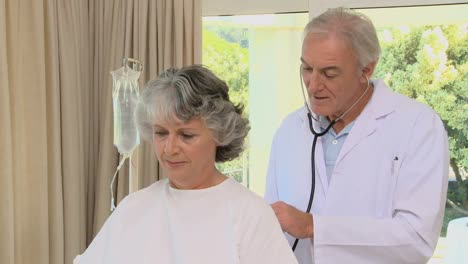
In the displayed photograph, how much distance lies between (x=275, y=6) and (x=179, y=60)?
0.55 meters

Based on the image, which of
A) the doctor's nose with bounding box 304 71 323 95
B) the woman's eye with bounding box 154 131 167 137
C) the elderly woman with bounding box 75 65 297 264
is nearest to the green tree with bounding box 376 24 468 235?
the doctor's nose with bounding box 304 71 323 95

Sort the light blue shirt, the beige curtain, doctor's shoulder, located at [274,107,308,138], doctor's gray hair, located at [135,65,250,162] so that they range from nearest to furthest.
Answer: doctor's gray hair, located at [135,65,250,162], the light blue shirt, doctor's shoulder, located at [274,107,308,138], the beige curtain

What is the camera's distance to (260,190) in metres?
2.73

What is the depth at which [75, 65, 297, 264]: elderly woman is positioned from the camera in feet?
4.00

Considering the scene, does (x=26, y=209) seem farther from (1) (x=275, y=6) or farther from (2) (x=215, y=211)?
(1) (x=275, y=6)

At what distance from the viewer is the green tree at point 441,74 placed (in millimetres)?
2361

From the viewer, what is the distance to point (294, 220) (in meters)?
1.40

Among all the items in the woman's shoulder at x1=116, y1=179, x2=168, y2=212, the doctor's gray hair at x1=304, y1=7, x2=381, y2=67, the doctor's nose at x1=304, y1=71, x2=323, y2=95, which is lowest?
the woman's shoulder at x1=116, y1=179, x2=168, y2=212

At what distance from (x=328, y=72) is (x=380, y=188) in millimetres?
371

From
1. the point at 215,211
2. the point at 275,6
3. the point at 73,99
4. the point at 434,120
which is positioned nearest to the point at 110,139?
the point at 73,99

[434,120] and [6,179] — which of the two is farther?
[6,179]

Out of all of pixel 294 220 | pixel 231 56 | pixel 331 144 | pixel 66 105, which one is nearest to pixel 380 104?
pixel 331 144

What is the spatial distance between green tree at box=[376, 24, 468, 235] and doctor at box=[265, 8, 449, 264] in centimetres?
85

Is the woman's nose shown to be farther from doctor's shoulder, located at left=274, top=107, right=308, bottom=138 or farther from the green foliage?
the green foliage
